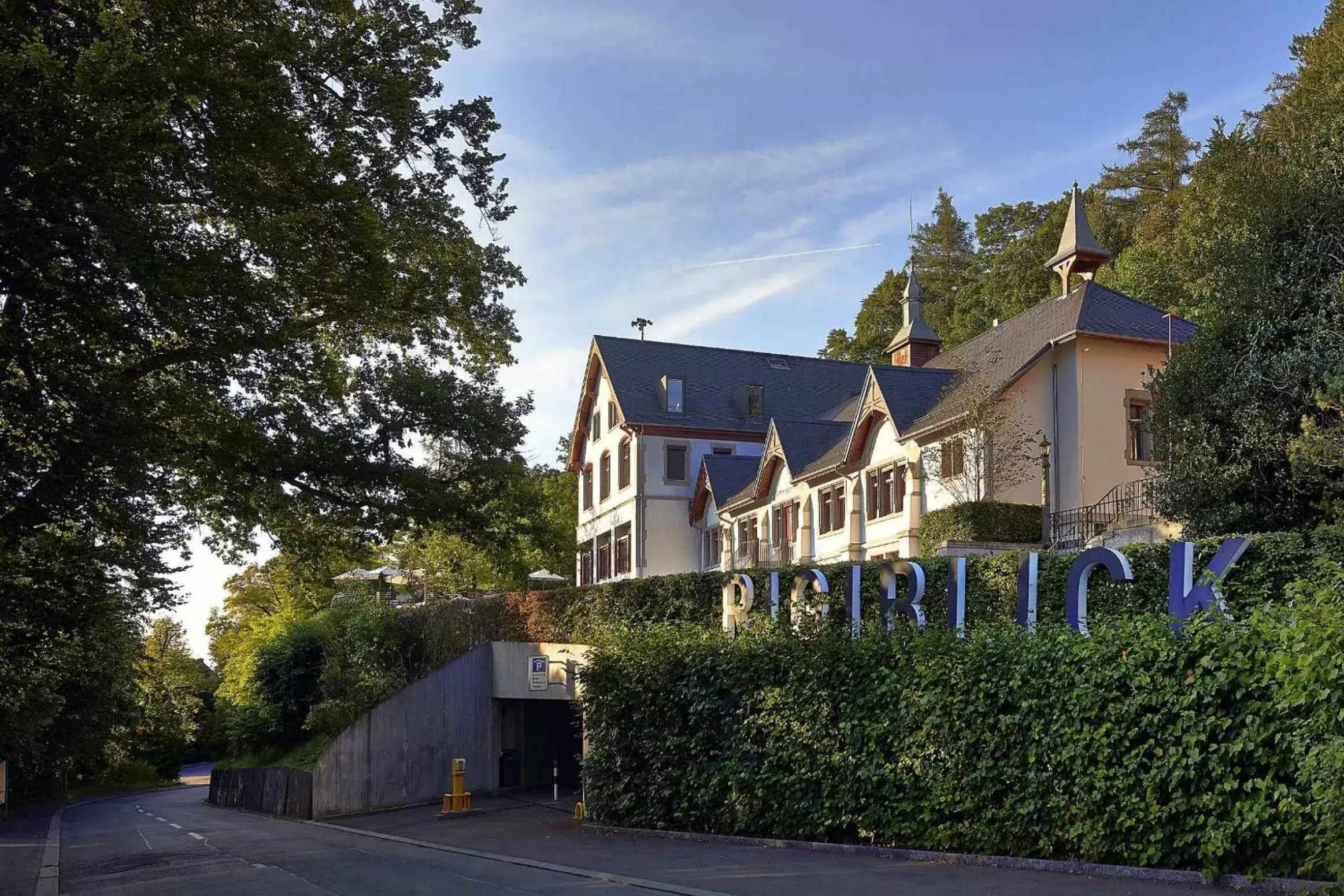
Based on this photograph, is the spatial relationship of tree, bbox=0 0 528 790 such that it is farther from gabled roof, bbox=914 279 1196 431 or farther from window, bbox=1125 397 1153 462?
window, bbox=1125 397 1153 462

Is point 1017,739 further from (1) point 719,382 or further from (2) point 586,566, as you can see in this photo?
(2) point 586,566

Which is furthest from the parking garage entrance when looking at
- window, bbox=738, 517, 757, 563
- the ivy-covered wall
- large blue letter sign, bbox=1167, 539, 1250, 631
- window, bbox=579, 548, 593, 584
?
window, bbox=579, 548, 593, 584

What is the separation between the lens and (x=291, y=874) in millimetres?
16719

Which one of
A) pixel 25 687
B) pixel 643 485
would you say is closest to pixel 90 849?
pixel 25 687

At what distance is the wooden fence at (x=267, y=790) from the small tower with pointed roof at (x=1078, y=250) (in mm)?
24637

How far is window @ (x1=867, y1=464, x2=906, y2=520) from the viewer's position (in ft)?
110

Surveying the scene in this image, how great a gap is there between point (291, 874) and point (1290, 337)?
57.2 feet

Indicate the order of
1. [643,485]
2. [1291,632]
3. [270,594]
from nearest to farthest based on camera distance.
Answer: [1291,632]
[643,485]
[270,594]

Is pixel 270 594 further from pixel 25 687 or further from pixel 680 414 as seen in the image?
pixel 25 687

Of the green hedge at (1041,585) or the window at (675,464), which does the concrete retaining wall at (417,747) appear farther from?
the window at (675,464)

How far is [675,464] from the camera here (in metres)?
49.2

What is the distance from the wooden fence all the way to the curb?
15175 mm

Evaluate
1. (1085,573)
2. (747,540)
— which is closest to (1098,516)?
(1085,573)

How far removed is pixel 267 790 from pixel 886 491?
19.9m
